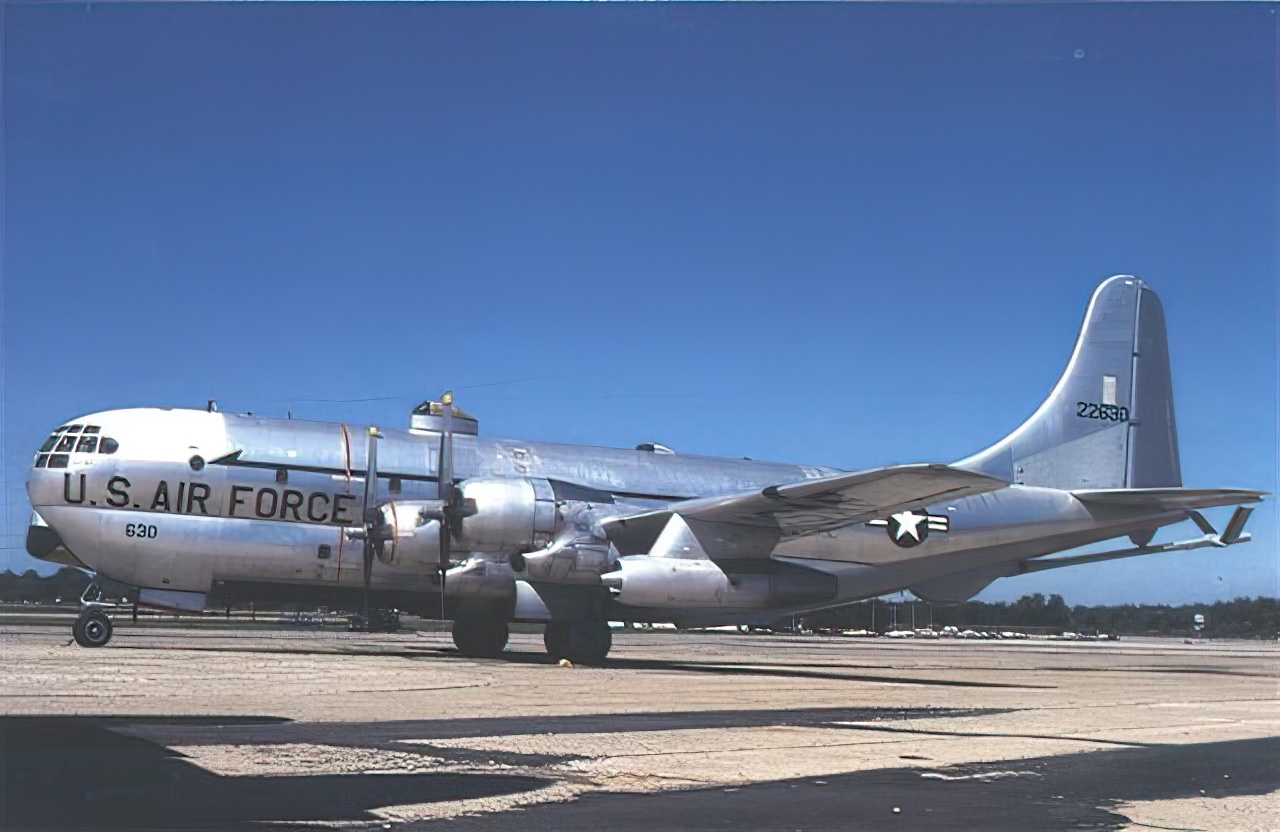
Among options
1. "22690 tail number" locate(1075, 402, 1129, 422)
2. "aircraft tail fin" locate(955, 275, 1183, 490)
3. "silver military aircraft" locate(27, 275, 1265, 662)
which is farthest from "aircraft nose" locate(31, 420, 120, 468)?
"22690 tail number" locate(1075, 402, 1129, 422)

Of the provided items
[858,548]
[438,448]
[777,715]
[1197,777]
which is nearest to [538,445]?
[438,448]

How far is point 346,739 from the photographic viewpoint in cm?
1076

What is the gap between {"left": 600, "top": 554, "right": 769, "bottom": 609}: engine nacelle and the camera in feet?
75.3

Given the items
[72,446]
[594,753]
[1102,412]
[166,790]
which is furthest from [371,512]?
[1102,412]

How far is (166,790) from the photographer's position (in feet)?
25.2

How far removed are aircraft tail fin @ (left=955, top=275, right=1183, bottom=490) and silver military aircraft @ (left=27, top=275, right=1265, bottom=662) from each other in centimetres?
362

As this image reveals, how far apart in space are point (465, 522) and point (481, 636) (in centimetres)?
490

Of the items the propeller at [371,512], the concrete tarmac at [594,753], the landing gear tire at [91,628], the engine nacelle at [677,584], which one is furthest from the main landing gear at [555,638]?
the landing gear tire at [91,628]

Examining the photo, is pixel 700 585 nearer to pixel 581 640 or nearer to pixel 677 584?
pixel 677 584

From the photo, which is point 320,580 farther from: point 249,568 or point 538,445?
point 538,445

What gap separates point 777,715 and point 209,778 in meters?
8.06

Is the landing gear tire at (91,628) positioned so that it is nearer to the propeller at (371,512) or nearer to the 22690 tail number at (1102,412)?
the propeller at (371,512)

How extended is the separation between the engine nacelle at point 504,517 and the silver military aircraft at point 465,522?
0.04 meters

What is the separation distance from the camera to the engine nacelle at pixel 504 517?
75.2 feet
